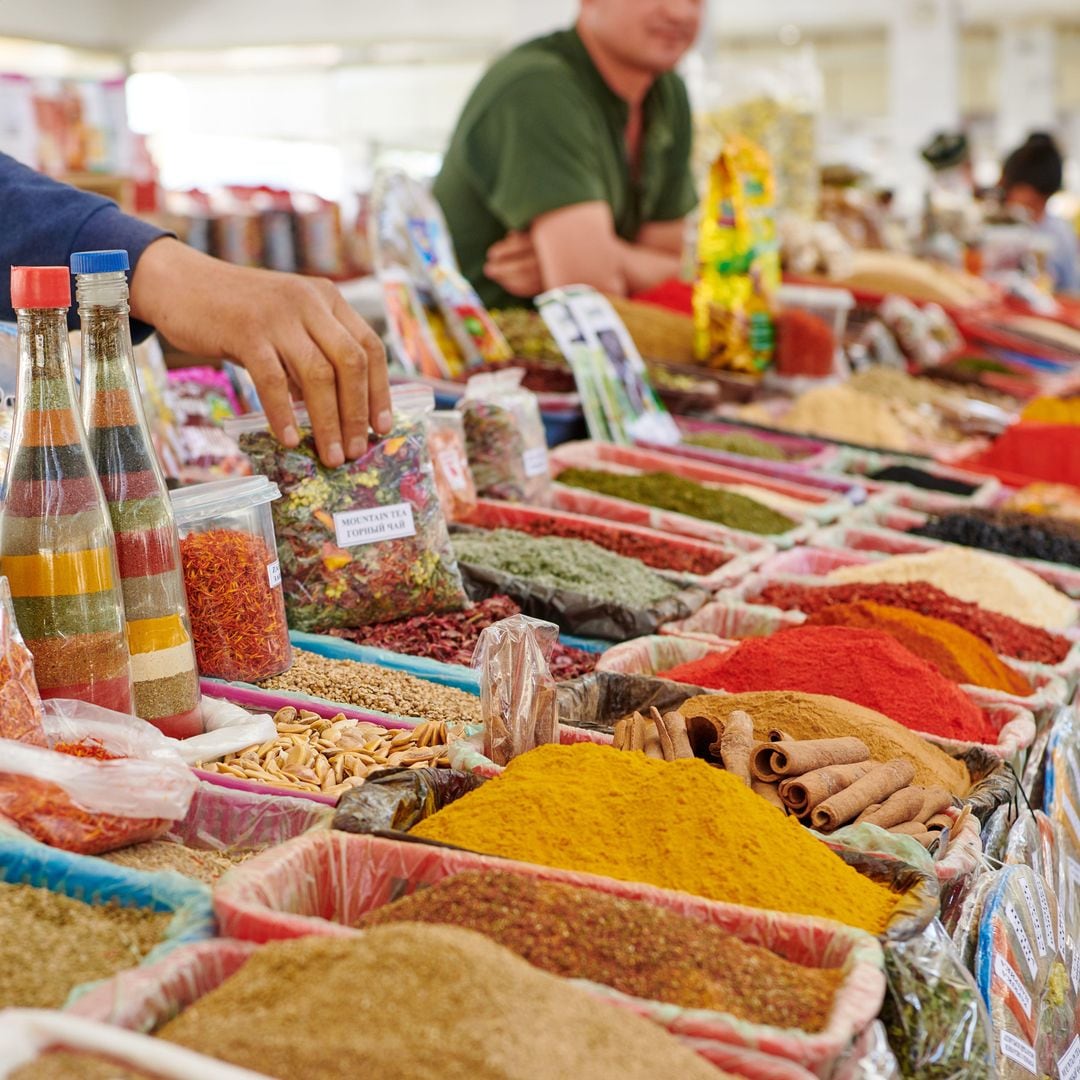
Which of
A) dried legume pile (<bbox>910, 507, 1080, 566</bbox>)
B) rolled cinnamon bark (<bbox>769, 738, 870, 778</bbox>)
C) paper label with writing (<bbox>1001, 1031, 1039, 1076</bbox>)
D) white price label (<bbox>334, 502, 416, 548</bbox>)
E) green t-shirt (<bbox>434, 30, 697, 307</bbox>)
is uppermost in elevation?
green t-shirt (<bbox>434, 30, 697, 307</bbox>)

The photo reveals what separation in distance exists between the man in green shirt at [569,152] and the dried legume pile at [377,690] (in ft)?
6.90

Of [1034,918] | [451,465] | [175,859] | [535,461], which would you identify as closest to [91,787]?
[175,859]

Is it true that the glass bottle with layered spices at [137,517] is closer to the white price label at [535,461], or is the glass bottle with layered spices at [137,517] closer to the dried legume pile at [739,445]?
the white price label at [535,461]

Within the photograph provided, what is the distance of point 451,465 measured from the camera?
7.13ft

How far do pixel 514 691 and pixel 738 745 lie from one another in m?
0.23

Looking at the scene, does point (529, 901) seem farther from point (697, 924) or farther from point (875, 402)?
point (875, 402)

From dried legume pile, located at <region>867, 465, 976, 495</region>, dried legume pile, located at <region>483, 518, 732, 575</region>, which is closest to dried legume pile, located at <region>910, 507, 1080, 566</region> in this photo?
dried legume pile, located at <region>867, 465, 976, 495</region>

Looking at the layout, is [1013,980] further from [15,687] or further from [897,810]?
[15,687]

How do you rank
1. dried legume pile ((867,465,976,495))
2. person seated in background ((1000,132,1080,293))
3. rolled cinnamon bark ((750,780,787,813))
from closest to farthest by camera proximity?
1. rolled cinnamon bark ((750,780,787,813))
2. dried legume pile ((867,465,976,495))
3. person seated in background ((1000,132,1080,293))

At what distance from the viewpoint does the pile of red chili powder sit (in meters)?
1.60

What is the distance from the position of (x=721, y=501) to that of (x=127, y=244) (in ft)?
3.97

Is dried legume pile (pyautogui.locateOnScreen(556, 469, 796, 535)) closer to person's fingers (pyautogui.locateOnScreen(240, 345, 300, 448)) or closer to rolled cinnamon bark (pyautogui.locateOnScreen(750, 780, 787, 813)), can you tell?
person's fingers (pyautogui.locateOnScreen(240, 345, 300, 448))

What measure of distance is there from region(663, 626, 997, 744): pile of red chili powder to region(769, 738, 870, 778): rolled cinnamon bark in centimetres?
19

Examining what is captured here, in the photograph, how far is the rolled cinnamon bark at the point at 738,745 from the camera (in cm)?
133
